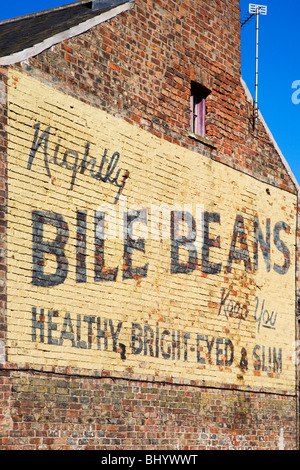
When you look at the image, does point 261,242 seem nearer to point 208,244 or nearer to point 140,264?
point 208,244

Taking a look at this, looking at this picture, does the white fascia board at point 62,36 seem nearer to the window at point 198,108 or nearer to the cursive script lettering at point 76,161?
the cursive script lettering at point 76,161

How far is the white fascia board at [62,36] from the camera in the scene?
33.1 feet

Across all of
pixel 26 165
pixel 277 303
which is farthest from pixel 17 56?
pixel 277 303

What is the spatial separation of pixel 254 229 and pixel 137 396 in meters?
4.69

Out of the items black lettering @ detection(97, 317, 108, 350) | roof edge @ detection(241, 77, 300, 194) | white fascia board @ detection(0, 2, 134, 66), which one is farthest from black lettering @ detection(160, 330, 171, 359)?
roof edge @ detection(241, 77, 300, 194)

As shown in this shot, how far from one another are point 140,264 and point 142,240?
410 mm

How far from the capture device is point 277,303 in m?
15.0

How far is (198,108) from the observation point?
14.2 metres

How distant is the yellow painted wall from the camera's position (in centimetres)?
1007

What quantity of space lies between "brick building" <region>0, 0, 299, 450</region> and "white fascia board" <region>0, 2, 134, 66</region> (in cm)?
3

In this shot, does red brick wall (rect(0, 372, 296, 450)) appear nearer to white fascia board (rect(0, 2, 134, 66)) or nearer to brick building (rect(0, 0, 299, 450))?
brick building (rect(0, 0, 299, 450))

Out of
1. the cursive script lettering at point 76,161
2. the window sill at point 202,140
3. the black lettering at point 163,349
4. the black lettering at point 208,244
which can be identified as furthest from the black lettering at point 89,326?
the window sill at point 202,140

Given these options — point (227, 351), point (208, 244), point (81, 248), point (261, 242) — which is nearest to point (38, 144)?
point (81, 248)

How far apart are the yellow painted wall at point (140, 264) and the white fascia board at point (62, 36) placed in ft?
0.87
